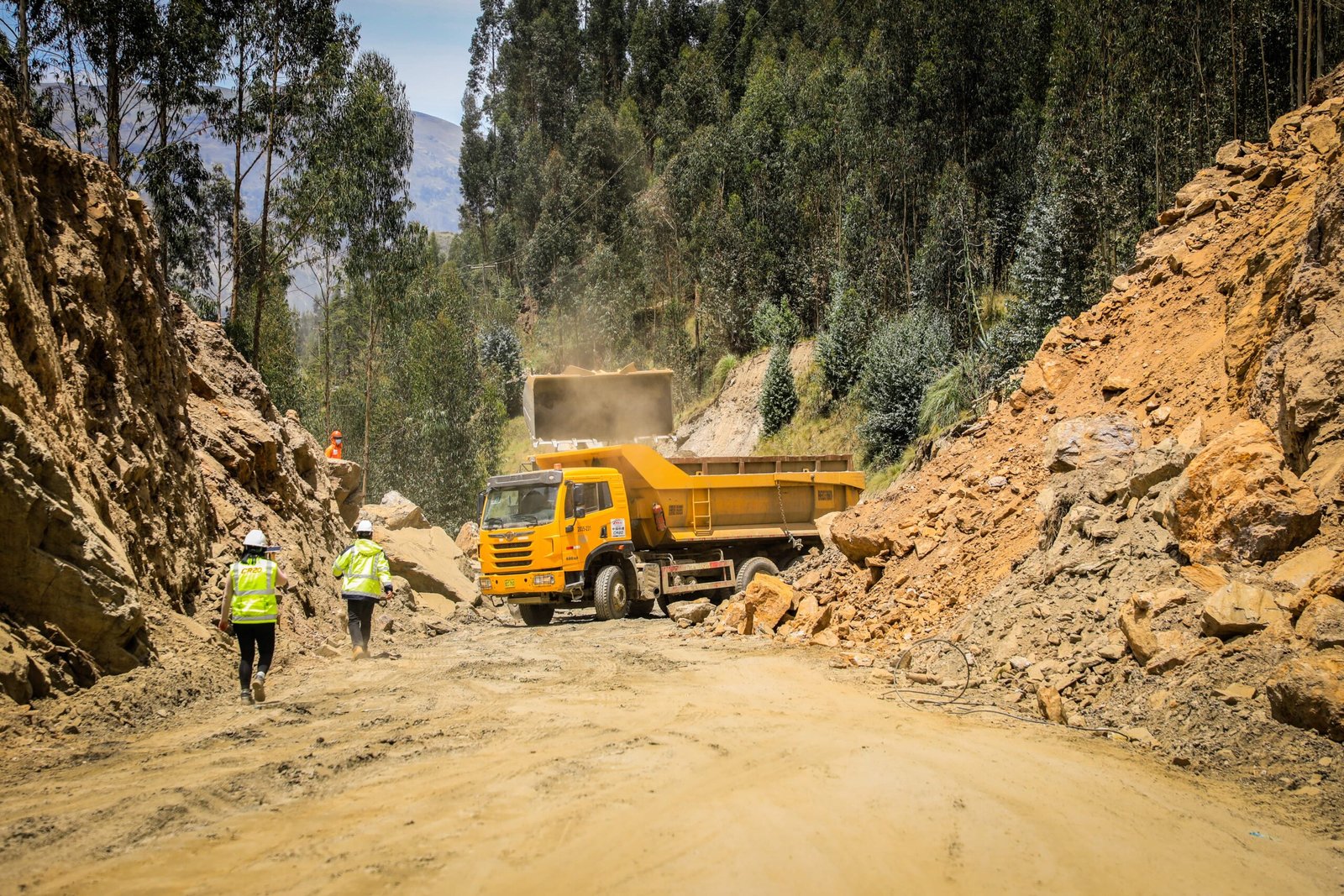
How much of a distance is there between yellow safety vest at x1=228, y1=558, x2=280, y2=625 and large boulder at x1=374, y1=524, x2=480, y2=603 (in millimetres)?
8826

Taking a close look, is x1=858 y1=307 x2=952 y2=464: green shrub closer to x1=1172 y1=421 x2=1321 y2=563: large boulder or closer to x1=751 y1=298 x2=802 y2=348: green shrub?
x1=751 y1=298 x2=802 y2=348: green shrub

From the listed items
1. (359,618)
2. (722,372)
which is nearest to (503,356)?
(722,372)

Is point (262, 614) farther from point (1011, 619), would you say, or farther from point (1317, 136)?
point (1317, 136)

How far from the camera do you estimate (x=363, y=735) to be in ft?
22.5

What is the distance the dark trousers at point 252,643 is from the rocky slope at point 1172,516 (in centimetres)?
594

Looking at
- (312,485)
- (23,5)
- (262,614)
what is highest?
(23,5)

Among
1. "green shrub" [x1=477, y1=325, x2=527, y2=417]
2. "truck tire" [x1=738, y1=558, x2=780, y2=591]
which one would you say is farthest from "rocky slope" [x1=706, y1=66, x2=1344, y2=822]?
"green shrub" [x1=477, y1=325, x2=527, y2=417]

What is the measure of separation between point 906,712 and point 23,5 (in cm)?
3131

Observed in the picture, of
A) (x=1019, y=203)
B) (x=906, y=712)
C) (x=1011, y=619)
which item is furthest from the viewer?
(x=1019, y=203)

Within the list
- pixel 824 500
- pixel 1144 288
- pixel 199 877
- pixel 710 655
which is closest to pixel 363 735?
pixel 199 877

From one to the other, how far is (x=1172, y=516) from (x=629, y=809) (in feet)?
18.0

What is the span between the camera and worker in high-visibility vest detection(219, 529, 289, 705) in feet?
27.0

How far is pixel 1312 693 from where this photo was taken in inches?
227

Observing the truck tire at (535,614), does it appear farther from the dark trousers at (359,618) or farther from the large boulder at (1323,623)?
the large boulder at (1323,623)
